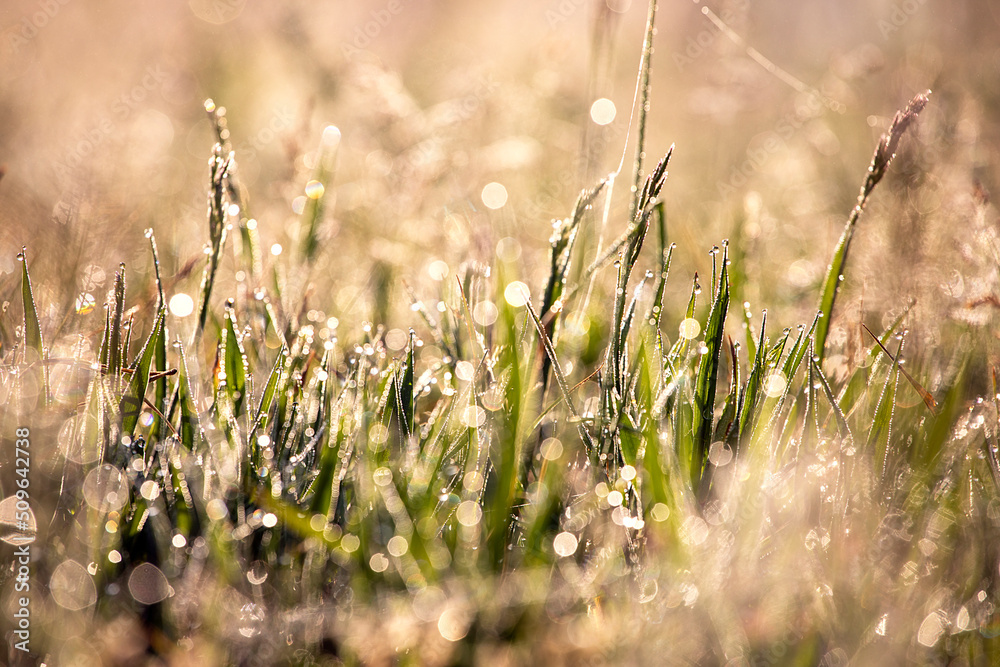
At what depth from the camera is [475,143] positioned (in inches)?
108

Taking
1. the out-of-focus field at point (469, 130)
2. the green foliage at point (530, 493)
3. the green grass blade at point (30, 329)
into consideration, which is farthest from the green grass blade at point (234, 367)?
the out-of-focus field at point (469, 130)

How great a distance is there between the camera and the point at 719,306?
0.97 metres

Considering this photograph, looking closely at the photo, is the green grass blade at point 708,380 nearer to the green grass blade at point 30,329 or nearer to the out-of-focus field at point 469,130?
the out-of-focus field at point 469,130

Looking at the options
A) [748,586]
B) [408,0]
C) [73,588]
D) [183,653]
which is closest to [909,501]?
[748,586]

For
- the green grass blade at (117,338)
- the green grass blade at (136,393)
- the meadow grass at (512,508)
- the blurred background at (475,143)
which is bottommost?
the meadow grass at (512,508)

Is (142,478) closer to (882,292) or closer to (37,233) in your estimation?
(37,233)

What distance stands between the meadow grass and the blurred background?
A: 29cm

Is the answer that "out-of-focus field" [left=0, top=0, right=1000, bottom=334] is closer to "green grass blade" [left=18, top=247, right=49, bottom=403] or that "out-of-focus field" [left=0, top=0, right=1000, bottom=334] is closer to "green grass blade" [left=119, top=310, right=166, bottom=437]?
"green grass blade" [left=18, top=247, right=49, bottom=403]

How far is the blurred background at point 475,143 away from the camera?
165 centimetres

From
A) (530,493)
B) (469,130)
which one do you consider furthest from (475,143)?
(530,493)

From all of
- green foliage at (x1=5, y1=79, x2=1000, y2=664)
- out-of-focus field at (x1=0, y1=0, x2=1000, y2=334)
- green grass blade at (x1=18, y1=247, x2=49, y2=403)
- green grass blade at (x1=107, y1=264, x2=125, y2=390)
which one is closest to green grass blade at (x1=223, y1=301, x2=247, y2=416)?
green foliage at (x1=5, y1=79, x2=1000, y2=664)

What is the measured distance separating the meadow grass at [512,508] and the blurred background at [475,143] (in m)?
0.29

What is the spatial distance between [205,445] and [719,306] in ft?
2.32

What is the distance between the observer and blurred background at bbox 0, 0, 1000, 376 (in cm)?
165
